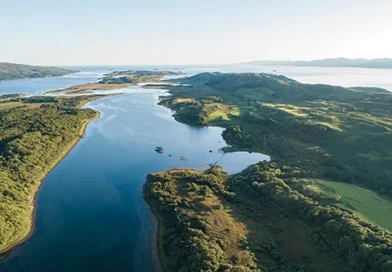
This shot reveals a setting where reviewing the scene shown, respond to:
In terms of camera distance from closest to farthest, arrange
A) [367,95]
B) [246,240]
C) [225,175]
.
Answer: [246,240], [225,175], [367,95]

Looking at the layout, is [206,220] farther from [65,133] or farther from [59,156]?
[65,133]

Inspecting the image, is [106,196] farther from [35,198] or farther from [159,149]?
[159,149]

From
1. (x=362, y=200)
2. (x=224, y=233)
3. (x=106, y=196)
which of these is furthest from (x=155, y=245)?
(x=362, y=200)

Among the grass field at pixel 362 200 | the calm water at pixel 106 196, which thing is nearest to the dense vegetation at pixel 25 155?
the calm water at pixel 106 196

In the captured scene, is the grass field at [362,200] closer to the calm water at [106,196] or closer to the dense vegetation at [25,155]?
the calm water at [106,196]

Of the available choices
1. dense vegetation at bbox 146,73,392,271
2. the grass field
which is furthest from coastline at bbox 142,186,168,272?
the grass field

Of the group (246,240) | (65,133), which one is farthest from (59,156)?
(246,240)
